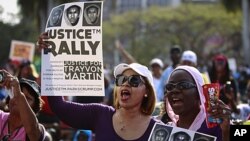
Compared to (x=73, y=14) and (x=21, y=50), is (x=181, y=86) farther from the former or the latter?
(x=21, y=50)

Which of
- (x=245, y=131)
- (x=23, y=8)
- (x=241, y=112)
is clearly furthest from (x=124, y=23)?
(x=245, y=131)

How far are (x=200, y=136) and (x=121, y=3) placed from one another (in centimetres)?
9176

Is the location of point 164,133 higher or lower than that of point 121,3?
lower

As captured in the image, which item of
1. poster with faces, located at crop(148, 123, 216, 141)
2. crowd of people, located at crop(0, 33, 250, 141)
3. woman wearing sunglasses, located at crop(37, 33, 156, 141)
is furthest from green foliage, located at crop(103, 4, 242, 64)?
poster with faces, located at crop(148, 123, 216, 141)

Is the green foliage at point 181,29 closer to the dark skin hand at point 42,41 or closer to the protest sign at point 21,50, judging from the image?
the protest sign at point 21,50

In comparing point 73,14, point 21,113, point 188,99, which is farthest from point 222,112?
point 73,14

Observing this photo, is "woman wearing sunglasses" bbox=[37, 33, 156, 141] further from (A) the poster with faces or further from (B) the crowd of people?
(A) the poster with faces

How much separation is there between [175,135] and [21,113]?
1237 millimetres

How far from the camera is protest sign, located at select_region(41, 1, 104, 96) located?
582cm

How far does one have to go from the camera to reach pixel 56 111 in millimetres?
5453

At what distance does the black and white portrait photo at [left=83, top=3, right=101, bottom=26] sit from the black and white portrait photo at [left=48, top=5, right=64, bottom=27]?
0.18 m

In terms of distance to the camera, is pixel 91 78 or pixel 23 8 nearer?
pixel 91 78

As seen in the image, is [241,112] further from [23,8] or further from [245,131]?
[23,8]

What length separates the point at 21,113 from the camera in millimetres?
5402
